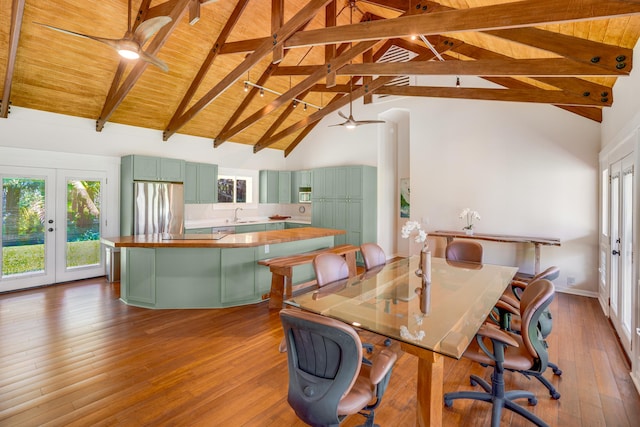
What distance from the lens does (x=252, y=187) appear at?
8430 millimetres

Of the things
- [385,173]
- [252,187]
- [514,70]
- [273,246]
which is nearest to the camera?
[514,70]

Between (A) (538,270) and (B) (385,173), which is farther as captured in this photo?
(B) (385,173)

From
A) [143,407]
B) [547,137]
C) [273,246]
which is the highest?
[547,137]

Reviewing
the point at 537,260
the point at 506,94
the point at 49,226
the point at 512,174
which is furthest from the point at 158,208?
the point at 537,260

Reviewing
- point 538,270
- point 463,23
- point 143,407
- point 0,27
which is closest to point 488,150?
point 538,270

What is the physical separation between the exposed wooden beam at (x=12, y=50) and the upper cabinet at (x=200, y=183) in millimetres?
2842

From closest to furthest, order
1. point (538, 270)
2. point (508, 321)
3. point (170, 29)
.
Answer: point (508, 321), point (170, 29), point (538, 270)

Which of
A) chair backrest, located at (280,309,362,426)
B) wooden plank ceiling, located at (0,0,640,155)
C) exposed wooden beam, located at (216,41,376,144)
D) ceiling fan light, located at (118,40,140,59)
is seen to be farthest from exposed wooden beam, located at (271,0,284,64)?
chair backrest, located at (280,309,362,426)

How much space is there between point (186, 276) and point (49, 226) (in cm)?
318

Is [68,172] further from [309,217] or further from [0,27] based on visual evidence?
[309,217]

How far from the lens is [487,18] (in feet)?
8.82

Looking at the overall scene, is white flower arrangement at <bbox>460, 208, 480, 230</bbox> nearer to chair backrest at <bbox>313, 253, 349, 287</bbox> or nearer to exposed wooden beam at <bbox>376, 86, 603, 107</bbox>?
exposed wooden beam at <bbox>376, 86, 603, 107</bbox>

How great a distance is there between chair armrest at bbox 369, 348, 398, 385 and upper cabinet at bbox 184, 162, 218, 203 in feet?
19.6

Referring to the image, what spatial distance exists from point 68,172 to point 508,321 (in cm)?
702
